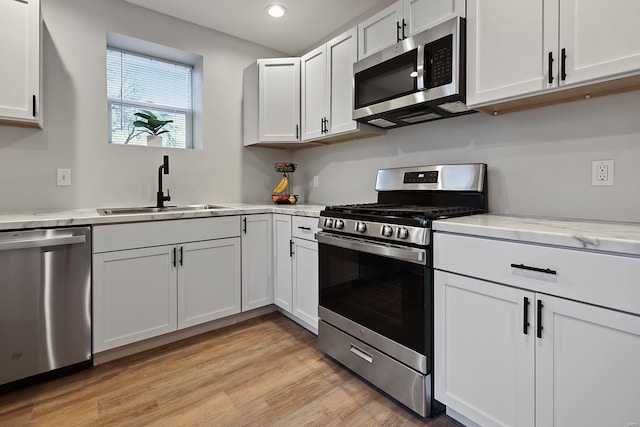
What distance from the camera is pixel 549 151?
1.64m

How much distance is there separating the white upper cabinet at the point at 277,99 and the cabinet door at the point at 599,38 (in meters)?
1.92

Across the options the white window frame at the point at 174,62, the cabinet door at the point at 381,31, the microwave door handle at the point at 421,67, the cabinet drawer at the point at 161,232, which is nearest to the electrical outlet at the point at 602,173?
the microwave door handle at the point at 421,67

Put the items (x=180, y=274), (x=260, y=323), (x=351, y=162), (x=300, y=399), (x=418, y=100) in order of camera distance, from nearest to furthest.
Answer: (x=300, y=399) < (x=418, y=100) < (x=180, y=274) < (x=260, y=323) < (x=351, y=162)

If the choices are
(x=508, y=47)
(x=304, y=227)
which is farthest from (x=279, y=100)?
(x=508, y=47)

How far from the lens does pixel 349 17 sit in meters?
2.70

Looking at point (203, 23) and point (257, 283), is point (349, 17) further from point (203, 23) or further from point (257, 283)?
point (257, 283)

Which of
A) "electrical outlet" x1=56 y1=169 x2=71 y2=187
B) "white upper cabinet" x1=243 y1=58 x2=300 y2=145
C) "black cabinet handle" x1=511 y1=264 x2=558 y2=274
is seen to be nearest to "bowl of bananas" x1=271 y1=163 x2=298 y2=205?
"white upper cabinet" x1=243 y1=58 x2=300 y2=145

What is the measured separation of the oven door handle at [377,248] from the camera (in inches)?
57.8

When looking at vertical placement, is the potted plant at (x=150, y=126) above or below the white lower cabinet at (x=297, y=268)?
above

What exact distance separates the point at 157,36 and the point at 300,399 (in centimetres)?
283

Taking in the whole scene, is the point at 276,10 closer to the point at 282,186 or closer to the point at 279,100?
the point at 279,100

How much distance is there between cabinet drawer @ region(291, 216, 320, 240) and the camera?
223 centimetres

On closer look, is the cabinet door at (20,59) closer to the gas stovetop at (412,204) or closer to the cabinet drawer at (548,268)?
the gas stovetop at (412,204)

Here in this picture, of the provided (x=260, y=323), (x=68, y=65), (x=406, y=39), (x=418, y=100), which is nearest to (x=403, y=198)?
(x=418, y=100)
